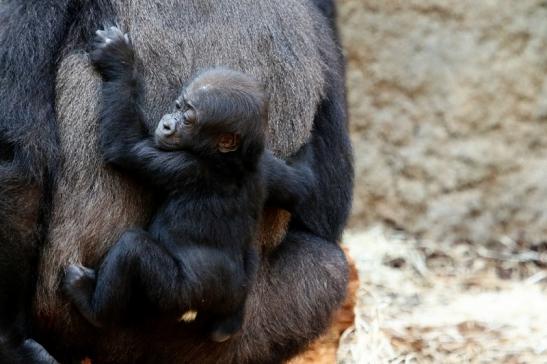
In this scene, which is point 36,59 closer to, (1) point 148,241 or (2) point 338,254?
(1) point 148,241

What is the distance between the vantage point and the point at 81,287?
2561mm

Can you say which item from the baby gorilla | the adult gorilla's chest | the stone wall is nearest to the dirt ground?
the stone wall

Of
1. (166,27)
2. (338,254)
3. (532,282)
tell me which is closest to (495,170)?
(532,282)

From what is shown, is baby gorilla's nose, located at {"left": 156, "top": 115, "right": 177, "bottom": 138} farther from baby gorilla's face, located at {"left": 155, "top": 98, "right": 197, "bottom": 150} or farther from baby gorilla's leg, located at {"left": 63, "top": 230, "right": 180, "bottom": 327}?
baby gorilla's leg, located at {"left": 63, "top": 230, "right": 180, "bottom": 327}

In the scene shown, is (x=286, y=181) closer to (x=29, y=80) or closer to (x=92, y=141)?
(x=92, y=141)

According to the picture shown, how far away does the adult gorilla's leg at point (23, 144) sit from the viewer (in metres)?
2.53

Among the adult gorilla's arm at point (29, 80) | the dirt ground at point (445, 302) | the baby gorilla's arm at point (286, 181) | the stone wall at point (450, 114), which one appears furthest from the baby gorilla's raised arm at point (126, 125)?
the stone wall at point (450, 114)

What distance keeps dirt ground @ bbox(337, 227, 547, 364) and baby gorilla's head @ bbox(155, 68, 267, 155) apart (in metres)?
1.47

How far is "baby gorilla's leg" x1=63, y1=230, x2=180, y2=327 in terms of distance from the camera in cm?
246

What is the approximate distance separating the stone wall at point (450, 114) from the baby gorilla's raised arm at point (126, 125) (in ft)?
8.97

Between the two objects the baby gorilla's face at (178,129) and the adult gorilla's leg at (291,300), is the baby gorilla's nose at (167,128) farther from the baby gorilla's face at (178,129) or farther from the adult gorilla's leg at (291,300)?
the adult gorilla's leg at (291,300)

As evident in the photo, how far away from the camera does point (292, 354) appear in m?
3.03

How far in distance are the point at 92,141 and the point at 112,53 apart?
0.22 meters

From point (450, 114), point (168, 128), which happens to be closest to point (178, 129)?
point (168, 128)
